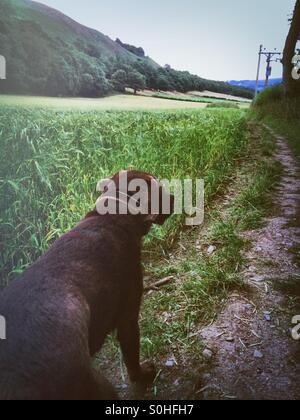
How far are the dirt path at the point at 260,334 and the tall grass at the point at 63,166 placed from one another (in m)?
1.11

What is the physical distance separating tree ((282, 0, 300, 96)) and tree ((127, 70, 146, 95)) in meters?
10.9

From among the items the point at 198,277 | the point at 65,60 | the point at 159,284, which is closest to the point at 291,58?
the point at 65,60

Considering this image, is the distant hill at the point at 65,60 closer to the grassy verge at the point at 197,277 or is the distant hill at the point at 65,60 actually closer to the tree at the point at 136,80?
the tree at the point at 136,80

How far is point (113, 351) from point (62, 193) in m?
1.78

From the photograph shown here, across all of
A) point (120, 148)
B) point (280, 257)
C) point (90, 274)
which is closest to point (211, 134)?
point (120, 148)

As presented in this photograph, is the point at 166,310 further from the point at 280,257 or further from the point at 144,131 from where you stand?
the point at 144,131

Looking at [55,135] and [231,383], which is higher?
[55,135]

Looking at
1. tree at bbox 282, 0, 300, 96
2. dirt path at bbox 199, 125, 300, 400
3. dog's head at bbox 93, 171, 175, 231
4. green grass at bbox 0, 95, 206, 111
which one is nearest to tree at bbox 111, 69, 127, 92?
green grass at bbox 0, 95, 206, 111

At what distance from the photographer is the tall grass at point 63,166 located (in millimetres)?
3301

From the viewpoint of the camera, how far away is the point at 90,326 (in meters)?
1.69

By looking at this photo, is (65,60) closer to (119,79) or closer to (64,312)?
(119,79)

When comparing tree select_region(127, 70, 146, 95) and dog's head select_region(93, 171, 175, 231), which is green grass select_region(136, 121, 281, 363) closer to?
dog's head select_region(93, 171, 175, 231)

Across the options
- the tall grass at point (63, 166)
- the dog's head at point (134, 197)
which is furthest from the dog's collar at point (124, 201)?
the tall grass at point (63, 166)

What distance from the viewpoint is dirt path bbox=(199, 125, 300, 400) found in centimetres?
212
